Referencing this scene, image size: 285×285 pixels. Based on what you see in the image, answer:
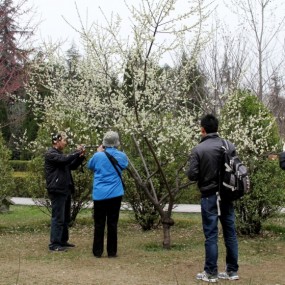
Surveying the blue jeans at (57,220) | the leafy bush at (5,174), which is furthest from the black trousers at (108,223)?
the leafy bush at (5,174)

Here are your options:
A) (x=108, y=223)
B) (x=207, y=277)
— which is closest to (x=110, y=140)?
(x=108, y=223)

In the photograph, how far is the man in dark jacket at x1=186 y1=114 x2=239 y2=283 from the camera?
5.47 meters

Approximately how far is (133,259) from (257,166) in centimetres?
280

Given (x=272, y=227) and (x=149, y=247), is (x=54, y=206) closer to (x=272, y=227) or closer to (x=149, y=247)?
(x=149, y=247)

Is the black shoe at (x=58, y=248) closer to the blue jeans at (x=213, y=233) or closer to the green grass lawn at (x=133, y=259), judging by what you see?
the green grass lawn at (x=133, y=259)

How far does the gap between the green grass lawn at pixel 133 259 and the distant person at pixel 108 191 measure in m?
0.24

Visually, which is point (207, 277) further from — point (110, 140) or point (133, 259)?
point (110, 140)

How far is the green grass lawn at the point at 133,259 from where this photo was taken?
5555 mm

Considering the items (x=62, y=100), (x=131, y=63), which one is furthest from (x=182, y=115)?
(x=62, y=100)

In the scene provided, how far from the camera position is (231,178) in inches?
214

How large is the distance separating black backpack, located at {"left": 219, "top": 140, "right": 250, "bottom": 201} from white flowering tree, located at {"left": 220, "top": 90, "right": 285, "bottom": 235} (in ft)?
7.89

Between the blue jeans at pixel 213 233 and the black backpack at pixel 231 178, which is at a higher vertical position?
the black backpack at pixel 231 178

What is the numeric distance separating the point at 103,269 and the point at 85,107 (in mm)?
2609

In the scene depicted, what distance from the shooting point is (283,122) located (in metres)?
18.8
